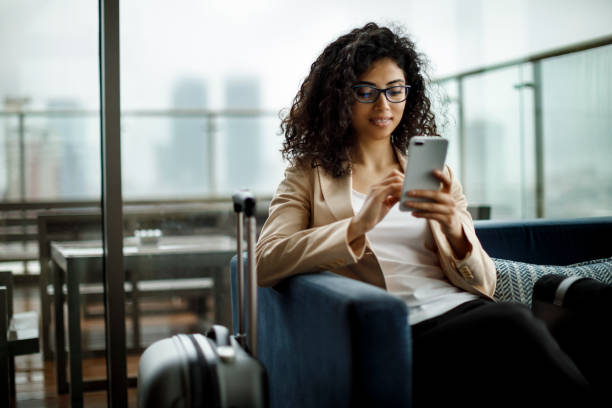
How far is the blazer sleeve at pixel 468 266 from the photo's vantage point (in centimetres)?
159

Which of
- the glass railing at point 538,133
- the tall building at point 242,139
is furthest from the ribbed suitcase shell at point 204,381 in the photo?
the glass railing at point 538,133

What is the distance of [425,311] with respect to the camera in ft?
5.14

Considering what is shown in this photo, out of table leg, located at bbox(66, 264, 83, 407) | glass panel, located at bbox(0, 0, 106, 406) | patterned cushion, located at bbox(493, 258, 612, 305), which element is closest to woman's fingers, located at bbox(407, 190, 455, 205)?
patterned cushion, located at bbox(493, 258, 612, 305)

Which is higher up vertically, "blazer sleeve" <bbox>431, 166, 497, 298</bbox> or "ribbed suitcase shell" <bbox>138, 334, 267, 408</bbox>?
"blazer sleeve" <bbox>431, 166, 497, 298</bbox>

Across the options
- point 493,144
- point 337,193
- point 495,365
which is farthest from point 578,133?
point 495,365

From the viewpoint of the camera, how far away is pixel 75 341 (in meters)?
2.28

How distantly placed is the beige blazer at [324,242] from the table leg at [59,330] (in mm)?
962

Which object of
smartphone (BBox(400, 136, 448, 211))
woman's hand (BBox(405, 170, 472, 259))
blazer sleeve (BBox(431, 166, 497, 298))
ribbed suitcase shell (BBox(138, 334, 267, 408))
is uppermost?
smartphone (BBox(400, 136, 448, 211))

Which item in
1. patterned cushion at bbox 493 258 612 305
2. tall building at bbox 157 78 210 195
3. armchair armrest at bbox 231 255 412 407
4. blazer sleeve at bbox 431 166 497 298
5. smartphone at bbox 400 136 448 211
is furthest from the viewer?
tall building at bbox 157 78 210 195

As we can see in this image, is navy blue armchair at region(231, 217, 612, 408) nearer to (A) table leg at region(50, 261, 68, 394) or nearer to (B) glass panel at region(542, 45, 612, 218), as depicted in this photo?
(A) table leg at region(50, 261, 68, 394)

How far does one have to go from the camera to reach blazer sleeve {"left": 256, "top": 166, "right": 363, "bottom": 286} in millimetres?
1493

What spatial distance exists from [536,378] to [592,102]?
2119 millimetres

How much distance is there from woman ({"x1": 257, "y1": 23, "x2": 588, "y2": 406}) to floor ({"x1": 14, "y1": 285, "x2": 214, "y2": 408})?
958 millimetres

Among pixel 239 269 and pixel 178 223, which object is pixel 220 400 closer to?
pixel 239 269
